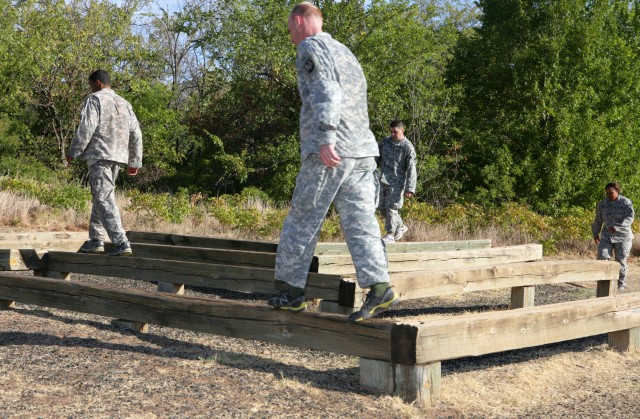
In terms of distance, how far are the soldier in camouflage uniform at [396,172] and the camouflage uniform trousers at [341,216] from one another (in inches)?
254

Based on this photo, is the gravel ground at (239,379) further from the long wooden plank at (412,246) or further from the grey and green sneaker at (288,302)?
the long wooden plank at (412,246)

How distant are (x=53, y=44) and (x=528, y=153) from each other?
1655 centimetres

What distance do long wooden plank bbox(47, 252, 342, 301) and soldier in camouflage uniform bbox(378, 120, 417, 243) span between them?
372 centimetres

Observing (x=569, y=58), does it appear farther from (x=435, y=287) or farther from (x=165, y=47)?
(x=165, y=47)

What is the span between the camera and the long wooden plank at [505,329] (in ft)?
16.0

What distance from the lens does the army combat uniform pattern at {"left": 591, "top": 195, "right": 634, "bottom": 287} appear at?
1140 centimetres

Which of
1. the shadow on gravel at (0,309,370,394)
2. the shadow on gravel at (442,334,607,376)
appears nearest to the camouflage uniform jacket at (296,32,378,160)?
the shadow on gravel at (0,309,370,394)

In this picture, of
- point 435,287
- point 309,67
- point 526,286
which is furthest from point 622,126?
point 309,67

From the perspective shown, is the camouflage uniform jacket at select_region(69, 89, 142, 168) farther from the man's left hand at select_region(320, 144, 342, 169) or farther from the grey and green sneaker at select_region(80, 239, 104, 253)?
the man's left hand at select_region(320, 144, 342, 169)

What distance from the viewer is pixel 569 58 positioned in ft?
76.3

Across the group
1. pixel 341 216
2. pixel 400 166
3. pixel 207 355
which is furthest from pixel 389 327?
pixel 400 166

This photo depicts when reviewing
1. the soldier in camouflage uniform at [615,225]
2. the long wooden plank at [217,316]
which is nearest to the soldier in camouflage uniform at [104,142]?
the long wooden plank at [217,316]

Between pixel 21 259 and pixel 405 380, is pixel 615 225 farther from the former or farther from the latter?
pixel 21 259

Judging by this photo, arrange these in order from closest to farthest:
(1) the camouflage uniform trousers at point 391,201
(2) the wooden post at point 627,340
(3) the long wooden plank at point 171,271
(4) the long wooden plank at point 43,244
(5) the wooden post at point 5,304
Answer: (2) the wooden post at point 627,340
(5) the wooden post at point 5,304
(3) the long wooden plank at point 171,271
(4) the long wooden plank at point 43,244
(1) the camouflage uniform trousers at point 391,201
